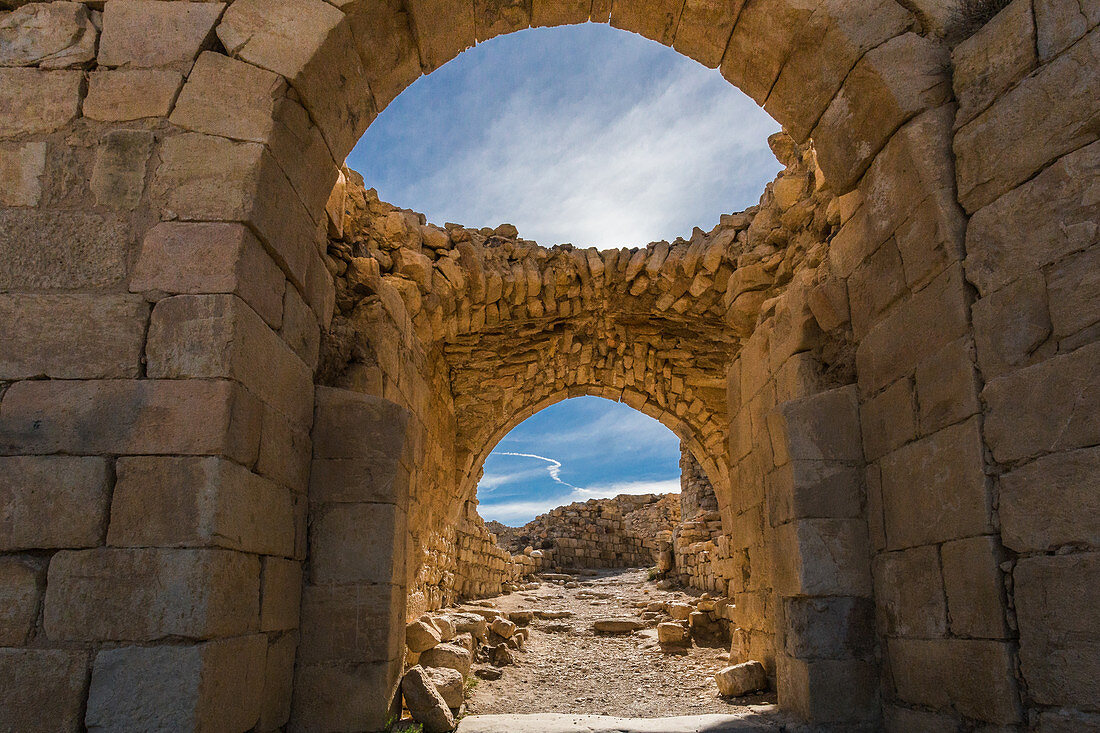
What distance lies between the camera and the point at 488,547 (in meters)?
10.7

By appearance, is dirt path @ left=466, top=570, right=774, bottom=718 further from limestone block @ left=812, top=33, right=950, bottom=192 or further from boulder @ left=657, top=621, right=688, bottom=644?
limestone block @ left=812, top=33, right=950, bottom=192

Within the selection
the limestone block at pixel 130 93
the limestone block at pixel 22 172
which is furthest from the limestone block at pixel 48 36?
the limestone block at pixel 22 172

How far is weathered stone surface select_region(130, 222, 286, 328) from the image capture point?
262 centimetres

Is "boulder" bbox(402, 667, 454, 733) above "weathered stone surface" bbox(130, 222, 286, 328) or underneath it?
underneath

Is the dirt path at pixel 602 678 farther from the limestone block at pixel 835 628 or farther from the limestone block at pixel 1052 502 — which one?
the limestone block at pixel 1052 502

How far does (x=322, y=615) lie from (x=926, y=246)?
312 cm

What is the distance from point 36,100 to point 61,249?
0.71 m

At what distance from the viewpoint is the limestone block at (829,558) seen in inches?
127

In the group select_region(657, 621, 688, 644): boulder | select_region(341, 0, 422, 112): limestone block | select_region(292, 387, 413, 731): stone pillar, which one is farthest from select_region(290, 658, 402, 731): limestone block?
select_region(657, 621, 688, 644): boulder

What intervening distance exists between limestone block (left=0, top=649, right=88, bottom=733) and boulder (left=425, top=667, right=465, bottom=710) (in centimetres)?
190

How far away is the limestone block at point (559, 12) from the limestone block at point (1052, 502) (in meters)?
3.05

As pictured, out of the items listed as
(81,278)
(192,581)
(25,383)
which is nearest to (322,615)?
(192,581)

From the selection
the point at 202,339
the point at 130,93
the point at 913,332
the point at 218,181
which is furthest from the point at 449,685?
the point at 130,93

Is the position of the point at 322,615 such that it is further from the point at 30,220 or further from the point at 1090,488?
the point at 1090,488
